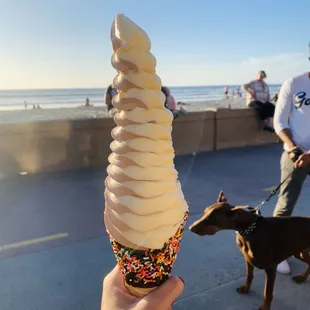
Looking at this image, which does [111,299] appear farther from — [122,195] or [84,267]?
[84,267]

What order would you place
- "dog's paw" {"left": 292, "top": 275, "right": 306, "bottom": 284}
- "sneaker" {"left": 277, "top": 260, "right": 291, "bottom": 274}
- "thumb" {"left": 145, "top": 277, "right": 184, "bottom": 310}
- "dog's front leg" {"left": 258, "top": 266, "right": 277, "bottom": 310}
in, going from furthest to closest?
"sneaker" {"left": 277, "top": 260, "right": 291, "bottom": 274}, "dog's paw" {"left": 292, "top": 275, "right": 306, "bottom": 284}, "dog's front leg" {"left": 258, "top": 266, "right": 277, "bottom": 310}, "thumb" {"left": 145, "top": 277, "right": 184, "bottom": 310}

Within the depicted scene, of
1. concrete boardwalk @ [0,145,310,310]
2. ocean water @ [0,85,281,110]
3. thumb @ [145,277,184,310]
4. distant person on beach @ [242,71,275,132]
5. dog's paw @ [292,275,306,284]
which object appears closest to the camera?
thumb @ [145,277,184,310]

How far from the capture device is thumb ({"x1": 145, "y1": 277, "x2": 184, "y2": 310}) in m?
1.62

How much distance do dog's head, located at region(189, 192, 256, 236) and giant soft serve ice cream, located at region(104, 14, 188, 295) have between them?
138cm

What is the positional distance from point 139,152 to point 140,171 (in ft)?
0.28

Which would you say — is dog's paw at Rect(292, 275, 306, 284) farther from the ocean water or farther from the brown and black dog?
the ocean water

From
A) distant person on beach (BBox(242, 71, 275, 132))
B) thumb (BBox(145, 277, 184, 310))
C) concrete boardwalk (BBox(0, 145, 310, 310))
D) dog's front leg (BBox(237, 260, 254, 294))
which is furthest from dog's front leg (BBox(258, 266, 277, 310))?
distant person on beach (BBox(242, 71, 275, 132))

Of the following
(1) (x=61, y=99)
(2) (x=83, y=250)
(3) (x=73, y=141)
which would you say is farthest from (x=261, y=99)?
(1) (x=61, y=99)

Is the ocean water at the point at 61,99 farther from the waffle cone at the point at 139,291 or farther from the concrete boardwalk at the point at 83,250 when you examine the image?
the waffle cone at the point at 139,291

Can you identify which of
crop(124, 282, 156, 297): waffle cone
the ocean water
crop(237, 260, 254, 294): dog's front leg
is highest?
crop(124, 282, 156, 297): waffle cone

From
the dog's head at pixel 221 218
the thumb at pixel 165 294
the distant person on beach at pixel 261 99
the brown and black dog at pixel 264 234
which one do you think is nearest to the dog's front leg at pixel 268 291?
the brown and black dog at pixel 264 234

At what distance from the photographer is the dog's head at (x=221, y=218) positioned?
301cm

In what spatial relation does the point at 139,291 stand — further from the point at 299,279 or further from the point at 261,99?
the point at 261,99

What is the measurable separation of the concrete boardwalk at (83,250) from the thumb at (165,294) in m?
1.44
